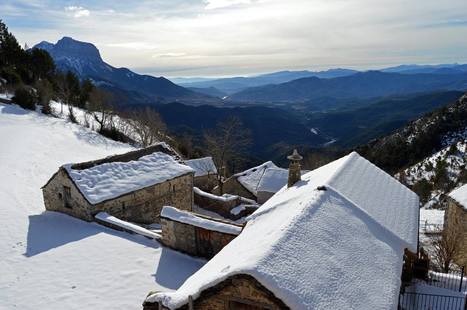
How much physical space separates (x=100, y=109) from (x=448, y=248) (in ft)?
182

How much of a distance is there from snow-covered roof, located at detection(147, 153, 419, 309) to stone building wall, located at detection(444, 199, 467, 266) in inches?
335

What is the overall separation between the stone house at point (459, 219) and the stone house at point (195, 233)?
48.9 ft

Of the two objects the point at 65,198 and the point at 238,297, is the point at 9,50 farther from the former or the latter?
the point at 238,297

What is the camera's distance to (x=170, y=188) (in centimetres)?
2247

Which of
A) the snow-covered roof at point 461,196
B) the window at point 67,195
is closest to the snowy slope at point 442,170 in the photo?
the snow-covered roof at point 461,196

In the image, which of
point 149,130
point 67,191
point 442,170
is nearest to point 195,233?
point 67,191

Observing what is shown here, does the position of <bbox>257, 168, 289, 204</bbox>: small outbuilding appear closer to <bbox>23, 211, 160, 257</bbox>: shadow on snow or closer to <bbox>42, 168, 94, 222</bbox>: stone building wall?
<bbox>42, 168, 94, 222</bbox>: stone building wall

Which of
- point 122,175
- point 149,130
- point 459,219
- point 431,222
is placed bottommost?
point 431,222

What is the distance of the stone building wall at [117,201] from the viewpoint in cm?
1880

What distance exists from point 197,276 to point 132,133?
5179 cm

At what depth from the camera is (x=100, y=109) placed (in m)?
62.3

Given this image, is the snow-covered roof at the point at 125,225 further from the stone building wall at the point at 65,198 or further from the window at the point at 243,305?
the window at the point at 243,305

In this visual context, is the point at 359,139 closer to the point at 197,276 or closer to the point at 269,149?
the point at 269,149

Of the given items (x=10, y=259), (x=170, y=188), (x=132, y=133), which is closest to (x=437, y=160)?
(x=132, y=133)
